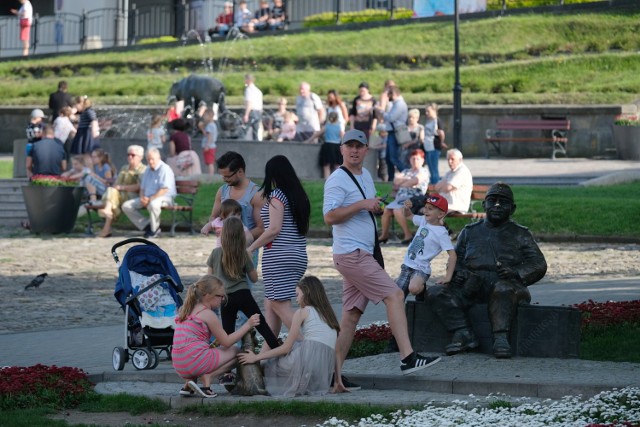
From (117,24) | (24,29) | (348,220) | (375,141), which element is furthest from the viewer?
(117,24)

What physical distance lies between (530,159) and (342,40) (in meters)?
10.5

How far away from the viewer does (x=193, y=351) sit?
403 inches

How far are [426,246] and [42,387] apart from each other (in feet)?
10.2

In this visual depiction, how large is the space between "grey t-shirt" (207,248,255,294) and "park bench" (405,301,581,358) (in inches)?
55.1

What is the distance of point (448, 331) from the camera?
1105 centimetres

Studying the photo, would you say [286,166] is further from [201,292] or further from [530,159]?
[530,159]

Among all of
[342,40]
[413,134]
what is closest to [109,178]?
[413,134]

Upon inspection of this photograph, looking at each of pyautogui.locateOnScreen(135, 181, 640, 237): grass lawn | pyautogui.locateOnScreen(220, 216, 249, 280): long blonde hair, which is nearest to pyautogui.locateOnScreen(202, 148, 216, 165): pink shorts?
pyautogui.locateOnScreen(135, 181, 640, 237): grass lawn

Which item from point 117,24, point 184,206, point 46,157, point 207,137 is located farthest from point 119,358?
point 117,24

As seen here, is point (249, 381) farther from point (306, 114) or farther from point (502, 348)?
point (306, 114)

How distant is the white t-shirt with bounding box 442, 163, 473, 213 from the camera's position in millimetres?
19844

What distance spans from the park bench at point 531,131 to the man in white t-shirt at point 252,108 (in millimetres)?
5305

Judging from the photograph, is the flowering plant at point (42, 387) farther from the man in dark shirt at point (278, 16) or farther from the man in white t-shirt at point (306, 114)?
the man in dark shirt at point (278, 16)

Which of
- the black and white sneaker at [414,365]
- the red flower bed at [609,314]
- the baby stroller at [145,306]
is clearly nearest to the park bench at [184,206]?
the baby stroller at [145,306]
